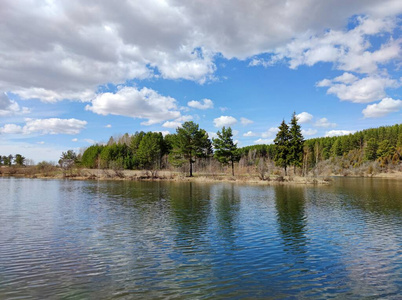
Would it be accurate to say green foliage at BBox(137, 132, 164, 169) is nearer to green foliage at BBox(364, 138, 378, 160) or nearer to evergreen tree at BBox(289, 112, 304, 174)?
evergreen tree at BBox(289, 112, 304, 174)

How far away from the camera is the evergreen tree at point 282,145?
6208cm

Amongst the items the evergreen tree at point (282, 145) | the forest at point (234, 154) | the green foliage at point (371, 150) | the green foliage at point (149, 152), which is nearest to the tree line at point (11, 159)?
the forest at point (234, 154)

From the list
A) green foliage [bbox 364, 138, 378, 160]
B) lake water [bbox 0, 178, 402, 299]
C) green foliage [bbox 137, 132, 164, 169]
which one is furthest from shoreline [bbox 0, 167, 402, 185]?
lake water [bbox 0, 178, 402, 299]

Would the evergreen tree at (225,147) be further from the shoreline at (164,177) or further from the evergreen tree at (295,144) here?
the evergreen tree at (295,144)

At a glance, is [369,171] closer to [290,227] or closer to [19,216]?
[290,227]

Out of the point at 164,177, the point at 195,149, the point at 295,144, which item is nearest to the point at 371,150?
the point at 295,144

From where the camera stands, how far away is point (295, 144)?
62.0 meters

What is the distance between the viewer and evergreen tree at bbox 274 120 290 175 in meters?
62.1

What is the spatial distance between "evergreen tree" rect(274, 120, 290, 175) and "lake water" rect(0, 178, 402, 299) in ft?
136

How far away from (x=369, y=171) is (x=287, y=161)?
64852mm

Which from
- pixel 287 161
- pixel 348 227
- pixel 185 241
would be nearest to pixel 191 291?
pixel 185 241

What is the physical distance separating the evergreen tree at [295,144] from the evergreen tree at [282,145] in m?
0.87

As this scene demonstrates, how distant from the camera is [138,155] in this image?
336 feet

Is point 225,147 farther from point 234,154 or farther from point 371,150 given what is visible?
point 371,150
